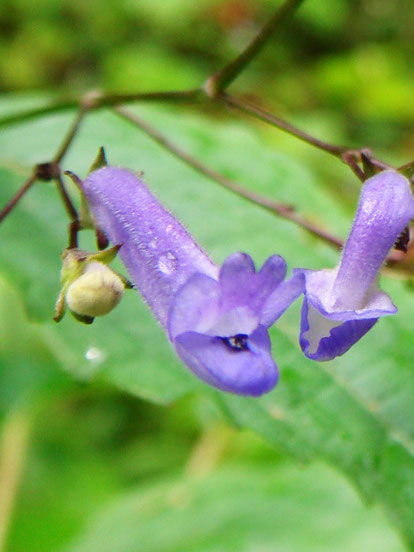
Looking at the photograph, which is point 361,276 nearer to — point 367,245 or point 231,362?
point 367,245

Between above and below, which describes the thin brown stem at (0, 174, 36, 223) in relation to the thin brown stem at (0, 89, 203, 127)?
below

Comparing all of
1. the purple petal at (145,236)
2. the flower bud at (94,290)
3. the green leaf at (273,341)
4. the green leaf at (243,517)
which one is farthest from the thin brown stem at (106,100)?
the green leaf at (243,517)

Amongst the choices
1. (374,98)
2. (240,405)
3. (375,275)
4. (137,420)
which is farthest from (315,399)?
(374,98)

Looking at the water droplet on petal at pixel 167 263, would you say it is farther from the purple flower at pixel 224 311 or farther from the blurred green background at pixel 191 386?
the blurred green background at pixel 191 386

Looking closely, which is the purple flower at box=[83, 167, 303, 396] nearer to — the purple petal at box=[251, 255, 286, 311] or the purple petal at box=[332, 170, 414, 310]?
the purple petal at box=[251, 255, 286, 311]

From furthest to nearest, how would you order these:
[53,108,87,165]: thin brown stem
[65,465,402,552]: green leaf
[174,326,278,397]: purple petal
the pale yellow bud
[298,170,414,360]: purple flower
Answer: [65,465,402,552]: green leaf, [53,108,87,165]: thin brown stem, the pale yellow bud, [298,170,414,360]: purple flower, [174,326,278,397]: purple petal

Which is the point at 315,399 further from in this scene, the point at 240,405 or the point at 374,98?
the point at 374,98

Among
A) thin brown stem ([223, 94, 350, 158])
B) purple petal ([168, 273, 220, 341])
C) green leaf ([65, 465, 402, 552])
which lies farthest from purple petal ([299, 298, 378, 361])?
green leaf ([65, 465, 402, 552])

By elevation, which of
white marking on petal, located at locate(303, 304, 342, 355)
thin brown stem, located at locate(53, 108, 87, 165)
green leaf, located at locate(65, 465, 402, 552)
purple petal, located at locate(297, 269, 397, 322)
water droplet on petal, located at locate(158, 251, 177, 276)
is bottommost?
green leaf, located at locate(65, 465, 402, 552)
